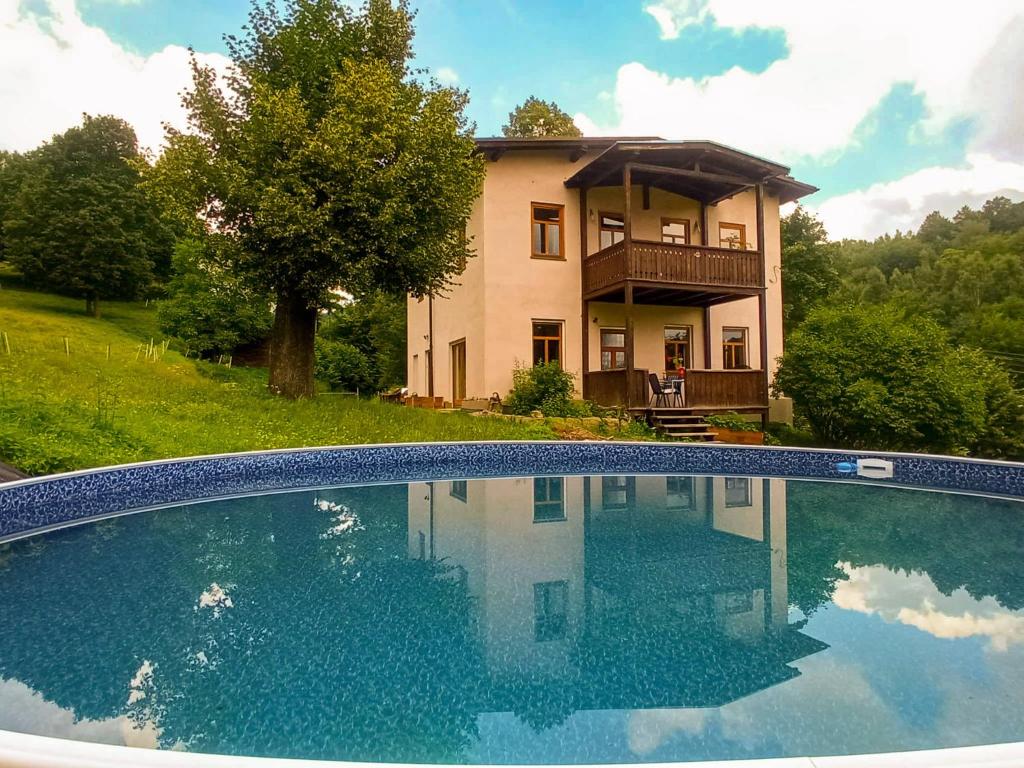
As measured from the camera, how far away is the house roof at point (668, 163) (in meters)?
13.0

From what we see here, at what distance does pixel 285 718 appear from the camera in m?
2.46

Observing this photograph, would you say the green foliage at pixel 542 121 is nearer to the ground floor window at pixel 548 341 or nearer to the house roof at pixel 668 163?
the house roof at pixel 668 163

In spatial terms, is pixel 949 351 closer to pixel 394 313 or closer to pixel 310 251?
pixel 310 251

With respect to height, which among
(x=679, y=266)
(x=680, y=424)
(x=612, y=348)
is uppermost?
(x=679, y=266)

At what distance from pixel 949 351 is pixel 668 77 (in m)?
15.1

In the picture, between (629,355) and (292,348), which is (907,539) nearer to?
(629,355)

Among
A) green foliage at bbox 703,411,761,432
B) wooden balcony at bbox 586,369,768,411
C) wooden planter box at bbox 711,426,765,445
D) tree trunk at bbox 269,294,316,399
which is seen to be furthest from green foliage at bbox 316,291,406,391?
wooden planter box at bbox 711,426,765,445

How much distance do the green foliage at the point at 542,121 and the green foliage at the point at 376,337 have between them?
425 inches

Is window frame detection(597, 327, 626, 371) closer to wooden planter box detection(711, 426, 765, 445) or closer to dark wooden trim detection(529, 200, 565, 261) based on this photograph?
dark wooden trim detection(529, 200, 565, 261)

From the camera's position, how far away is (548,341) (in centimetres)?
1498

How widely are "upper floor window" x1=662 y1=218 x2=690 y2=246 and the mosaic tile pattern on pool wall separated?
806 cm

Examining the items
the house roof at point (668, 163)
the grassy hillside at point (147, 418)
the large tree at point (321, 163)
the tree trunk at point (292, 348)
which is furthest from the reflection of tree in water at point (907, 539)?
the tree trunk at point (292, 348)

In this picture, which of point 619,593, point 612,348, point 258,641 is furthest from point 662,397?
point 258,641

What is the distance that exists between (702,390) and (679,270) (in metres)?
3.03
